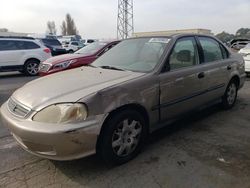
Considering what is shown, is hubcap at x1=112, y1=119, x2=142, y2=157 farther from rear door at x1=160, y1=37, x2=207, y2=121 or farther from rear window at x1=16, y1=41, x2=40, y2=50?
rear window at x1=16, y1=41, x2=40, y2=50

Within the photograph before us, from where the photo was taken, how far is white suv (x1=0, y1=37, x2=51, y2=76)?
11845mm

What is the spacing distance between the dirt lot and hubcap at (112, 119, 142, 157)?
0.58 feet

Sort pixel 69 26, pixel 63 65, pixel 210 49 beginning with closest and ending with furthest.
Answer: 1. pixel 210 49
2. pixel 63 65
3. pixel 69 26

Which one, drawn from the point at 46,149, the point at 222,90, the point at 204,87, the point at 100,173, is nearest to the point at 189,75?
the point at 204,87

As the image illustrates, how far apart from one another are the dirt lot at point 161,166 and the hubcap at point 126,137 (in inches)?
6.9

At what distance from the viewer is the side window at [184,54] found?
4044mm

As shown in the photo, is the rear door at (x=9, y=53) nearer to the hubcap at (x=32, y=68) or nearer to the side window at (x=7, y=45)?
the side window at (x=7, y=45)

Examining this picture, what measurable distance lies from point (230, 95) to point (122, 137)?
3.10m

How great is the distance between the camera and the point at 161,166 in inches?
132

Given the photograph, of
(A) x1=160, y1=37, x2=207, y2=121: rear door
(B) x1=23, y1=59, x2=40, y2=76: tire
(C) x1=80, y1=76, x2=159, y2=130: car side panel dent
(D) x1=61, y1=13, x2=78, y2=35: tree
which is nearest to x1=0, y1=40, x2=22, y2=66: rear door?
(B) x1=23, y1=59, x2=40, y2=76: tire

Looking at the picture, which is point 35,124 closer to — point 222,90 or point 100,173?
point 100,173

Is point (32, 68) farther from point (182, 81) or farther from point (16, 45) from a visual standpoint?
point (182, 81)

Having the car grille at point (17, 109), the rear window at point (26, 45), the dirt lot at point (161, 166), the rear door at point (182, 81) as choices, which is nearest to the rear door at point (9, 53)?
the rear window at point (26, 45)

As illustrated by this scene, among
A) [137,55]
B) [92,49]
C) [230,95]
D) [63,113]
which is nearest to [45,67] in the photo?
[92,49]
